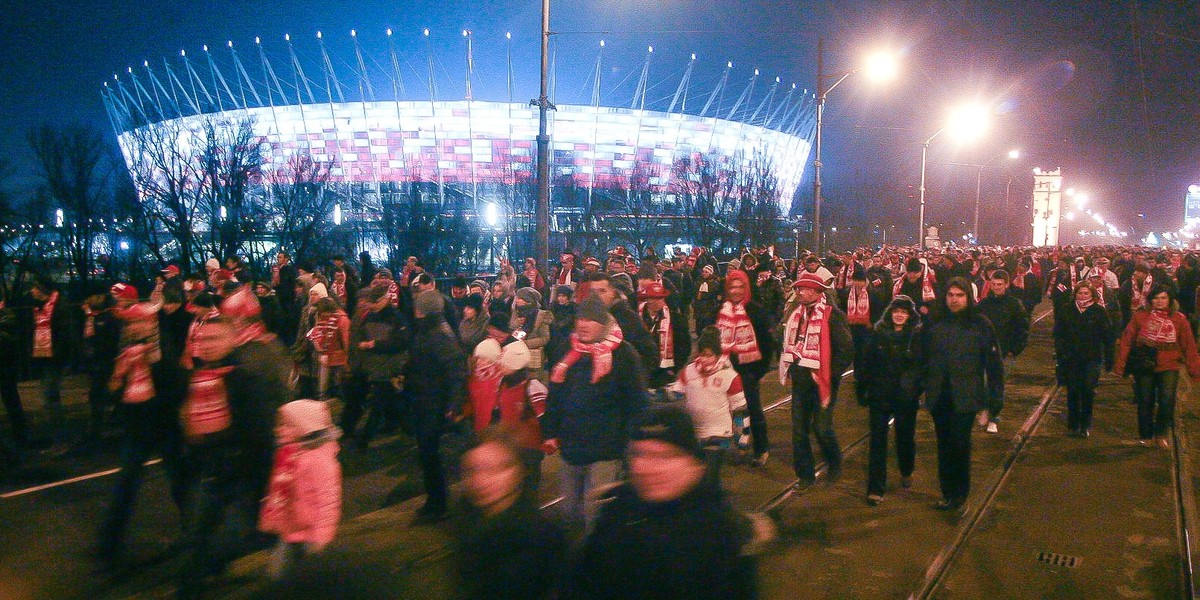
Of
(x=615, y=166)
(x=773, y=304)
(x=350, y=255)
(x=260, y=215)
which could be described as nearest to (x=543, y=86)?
(x=773, y=304)

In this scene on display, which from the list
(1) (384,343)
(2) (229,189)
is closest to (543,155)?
(1) (384,343)

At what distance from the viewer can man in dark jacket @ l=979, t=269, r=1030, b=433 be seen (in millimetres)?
9203

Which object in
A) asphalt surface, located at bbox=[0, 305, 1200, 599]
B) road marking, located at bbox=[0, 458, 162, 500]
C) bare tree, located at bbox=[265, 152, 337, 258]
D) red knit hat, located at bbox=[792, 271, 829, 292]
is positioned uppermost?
bare tree, located at bbox=[265, 152, 337, 258]

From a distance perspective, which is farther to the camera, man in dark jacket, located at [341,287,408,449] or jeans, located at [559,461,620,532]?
man in dark jacket, located at [341,287,408,449]

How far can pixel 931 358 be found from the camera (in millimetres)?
6176

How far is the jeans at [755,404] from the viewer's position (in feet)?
23.2

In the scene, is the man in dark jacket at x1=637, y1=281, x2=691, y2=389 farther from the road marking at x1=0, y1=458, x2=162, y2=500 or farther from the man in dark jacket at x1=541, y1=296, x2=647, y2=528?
the road marking at x1=0, y1=458, x2=162, y2=500

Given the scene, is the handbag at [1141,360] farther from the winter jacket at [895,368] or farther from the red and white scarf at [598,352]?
the red and white scarf at [598,352]

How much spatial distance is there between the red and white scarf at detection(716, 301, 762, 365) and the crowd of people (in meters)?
→ 0.02

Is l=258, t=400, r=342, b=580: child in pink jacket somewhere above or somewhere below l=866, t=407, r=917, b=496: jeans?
above

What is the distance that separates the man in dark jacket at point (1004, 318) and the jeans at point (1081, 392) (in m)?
0.59

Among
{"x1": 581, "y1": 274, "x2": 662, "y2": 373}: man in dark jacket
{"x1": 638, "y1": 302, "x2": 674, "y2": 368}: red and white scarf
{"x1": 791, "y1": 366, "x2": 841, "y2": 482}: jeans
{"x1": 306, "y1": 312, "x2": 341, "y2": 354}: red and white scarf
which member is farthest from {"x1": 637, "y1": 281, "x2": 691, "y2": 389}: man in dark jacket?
{"x1": 306, "y1": 312, "x2": 341, "y2": 354}: red and white scarf

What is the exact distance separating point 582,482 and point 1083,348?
6389mm

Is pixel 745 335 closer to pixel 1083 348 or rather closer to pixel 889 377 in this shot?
pixel 889 377
